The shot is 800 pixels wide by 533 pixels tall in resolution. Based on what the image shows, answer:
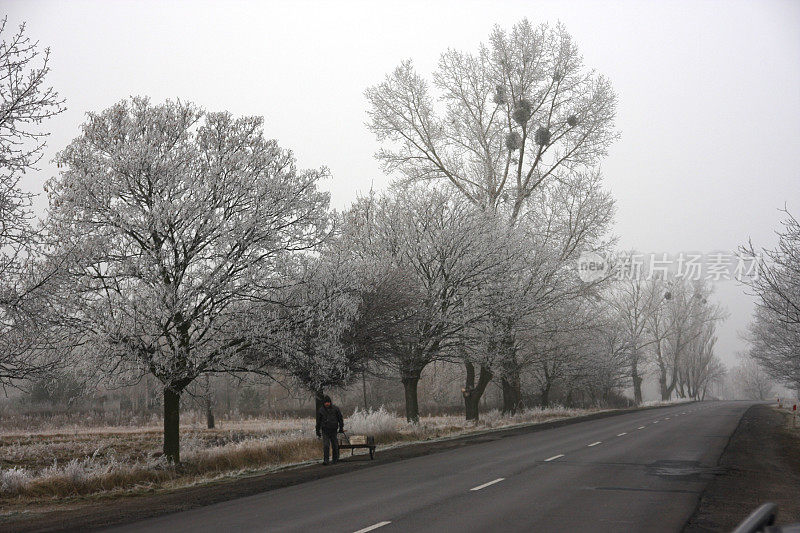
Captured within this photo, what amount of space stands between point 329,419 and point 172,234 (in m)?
6.28

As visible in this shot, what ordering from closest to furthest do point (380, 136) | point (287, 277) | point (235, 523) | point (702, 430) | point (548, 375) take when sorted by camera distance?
point (235, 523)
point (287, 277)
point (702, 430)
point (380, 136)
point (548, 375)

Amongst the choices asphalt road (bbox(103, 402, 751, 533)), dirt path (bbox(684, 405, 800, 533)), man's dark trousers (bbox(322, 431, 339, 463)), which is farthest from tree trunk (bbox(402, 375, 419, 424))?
dirt path (bbox(684, 405, 800, 533))

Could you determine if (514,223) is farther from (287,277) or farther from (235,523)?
(235,523)

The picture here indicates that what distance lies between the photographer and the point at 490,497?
11.1 m

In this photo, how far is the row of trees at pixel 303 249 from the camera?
55.8ft

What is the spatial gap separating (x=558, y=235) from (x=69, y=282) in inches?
1065

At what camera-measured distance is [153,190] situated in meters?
18.6

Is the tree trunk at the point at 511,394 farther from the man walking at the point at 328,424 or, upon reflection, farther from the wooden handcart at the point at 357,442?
the man walking at the point at 328,424

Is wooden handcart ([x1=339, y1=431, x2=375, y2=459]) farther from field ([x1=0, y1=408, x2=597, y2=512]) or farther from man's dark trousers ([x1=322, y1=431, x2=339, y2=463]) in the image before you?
field ([x1=0, y1=408, x2=597, y2=512])

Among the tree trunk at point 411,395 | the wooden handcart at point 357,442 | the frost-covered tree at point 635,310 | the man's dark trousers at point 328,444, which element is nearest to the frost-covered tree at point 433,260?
the tree trunk at point 411,395

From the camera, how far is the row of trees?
55.8ft

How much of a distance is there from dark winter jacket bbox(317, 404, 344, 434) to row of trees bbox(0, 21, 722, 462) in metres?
1.96

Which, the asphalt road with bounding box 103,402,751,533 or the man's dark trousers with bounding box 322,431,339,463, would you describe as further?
the man's dark trousers with bounding box 322,431,339,463

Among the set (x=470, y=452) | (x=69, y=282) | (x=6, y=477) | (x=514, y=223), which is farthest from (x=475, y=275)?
(x=6, y=477)
